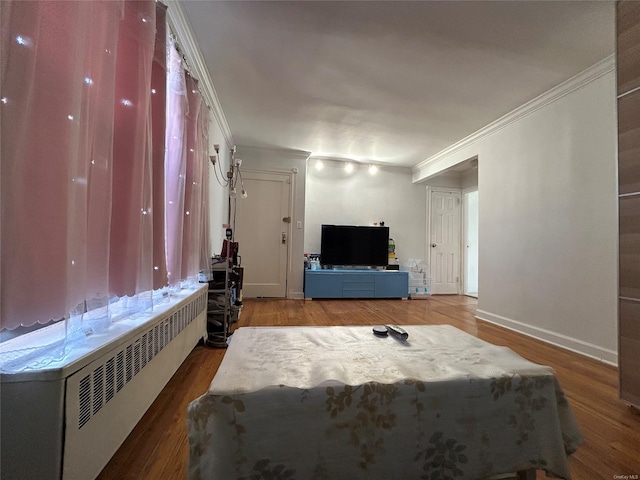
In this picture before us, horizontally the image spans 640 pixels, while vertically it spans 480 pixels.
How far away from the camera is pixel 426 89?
2426mm

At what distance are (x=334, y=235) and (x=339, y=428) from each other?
12.7ft

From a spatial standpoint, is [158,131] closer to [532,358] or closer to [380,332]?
[380,332]

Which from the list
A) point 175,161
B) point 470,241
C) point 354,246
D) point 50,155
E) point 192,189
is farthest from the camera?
point 470,241

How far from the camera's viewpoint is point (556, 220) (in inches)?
94.4

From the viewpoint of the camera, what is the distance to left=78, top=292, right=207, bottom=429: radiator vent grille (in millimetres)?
755

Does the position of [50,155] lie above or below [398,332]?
above

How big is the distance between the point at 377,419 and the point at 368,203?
4.40 meters

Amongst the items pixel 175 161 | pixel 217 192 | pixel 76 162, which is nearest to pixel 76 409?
pixel 76 162

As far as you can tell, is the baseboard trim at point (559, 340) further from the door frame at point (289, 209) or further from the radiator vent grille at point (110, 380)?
the radiator vent grille at point (110, 380)

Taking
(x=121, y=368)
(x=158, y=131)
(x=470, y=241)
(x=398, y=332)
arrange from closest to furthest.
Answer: (x=121, y=368) < (x=398, y=332) < (x=158, y=131) < (x=470, y=241)

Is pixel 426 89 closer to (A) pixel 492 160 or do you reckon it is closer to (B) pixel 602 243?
(A) pixel 492 160

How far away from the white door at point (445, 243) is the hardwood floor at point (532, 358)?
2111 millimetres

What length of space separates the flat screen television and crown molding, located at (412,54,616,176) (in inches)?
70.4

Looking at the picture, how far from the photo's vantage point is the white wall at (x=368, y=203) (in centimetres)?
468
